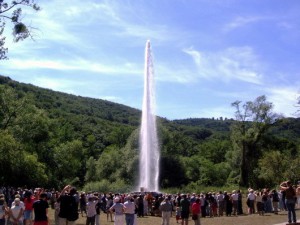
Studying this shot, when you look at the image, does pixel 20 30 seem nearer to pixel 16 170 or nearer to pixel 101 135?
pixel 16 170

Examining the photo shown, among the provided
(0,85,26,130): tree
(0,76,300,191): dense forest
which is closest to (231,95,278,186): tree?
(0,76,300,191): dense forest

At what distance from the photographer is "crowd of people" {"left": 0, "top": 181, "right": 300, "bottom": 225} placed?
14055mm

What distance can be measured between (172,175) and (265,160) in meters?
18.0

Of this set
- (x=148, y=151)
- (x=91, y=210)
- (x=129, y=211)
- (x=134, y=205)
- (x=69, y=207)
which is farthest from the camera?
(x=148, y=151)

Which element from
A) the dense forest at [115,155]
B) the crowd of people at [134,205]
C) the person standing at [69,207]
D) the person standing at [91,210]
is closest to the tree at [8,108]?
the dense forest at [115,155]

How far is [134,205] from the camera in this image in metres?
19.0

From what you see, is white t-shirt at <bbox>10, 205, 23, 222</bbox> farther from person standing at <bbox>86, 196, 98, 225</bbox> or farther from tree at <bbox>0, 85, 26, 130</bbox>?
tree at <bbox>0, 85, 26, 130</bbox>

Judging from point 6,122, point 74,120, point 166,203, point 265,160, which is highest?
point 74,120

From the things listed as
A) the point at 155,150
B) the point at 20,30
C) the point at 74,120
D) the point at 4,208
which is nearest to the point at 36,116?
the point at 155,150

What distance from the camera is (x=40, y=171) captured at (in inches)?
2094

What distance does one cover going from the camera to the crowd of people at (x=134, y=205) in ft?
46.1

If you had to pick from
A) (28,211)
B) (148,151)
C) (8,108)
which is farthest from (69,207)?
(8,108)

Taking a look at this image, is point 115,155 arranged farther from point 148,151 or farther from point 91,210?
point 91,210

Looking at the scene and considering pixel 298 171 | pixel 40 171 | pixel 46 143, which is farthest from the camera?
pixel 46 143
